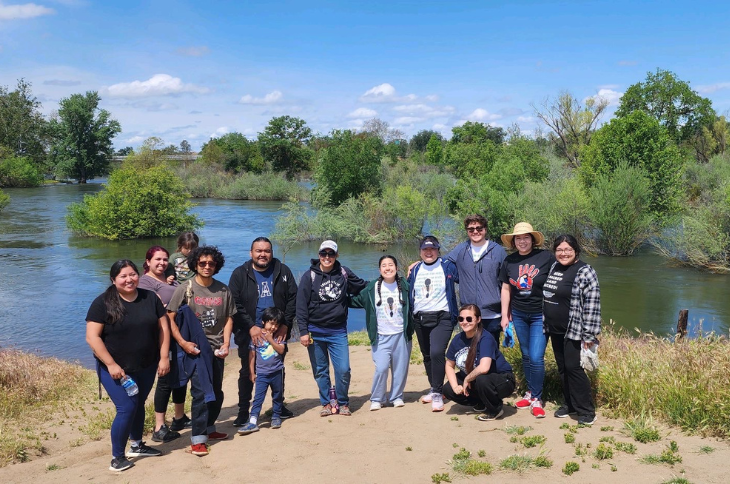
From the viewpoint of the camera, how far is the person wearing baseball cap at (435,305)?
6.09 m

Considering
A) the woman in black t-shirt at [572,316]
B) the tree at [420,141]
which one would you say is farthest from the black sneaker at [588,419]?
the tree at [420,141]

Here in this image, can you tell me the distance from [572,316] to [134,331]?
148 inches

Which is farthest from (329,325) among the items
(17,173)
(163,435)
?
(17,173)

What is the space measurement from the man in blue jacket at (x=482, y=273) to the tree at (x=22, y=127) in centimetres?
6818

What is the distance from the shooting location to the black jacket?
5.82m

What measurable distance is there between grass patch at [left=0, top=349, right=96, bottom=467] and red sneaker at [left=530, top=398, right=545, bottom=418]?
4.78m

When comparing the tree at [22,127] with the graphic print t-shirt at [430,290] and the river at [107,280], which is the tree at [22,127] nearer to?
the river at [107,280]

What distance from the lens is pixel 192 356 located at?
5344 mm

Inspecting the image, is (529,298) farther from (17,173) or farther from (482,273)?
(17,173)

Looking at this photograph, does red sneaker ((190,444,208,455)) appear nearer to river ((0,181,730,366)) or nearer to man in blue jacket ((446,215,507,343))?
man in blue jacket ((446,215,507,343))

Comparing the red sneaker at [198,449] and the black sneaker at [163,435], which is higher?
the red sneaker at [198,449]

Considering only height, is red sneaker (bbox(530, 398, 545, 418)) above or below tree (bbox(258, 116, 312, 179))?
below

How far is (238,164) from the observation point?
58.2m

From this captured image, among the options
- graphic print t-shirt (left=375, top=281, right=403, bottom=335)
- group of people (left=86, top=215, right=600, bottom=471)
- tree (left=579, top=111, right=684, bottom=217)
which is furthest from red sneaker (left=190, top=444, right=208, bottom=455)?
tree (left=579, top=111, right=684, bottom=217)
